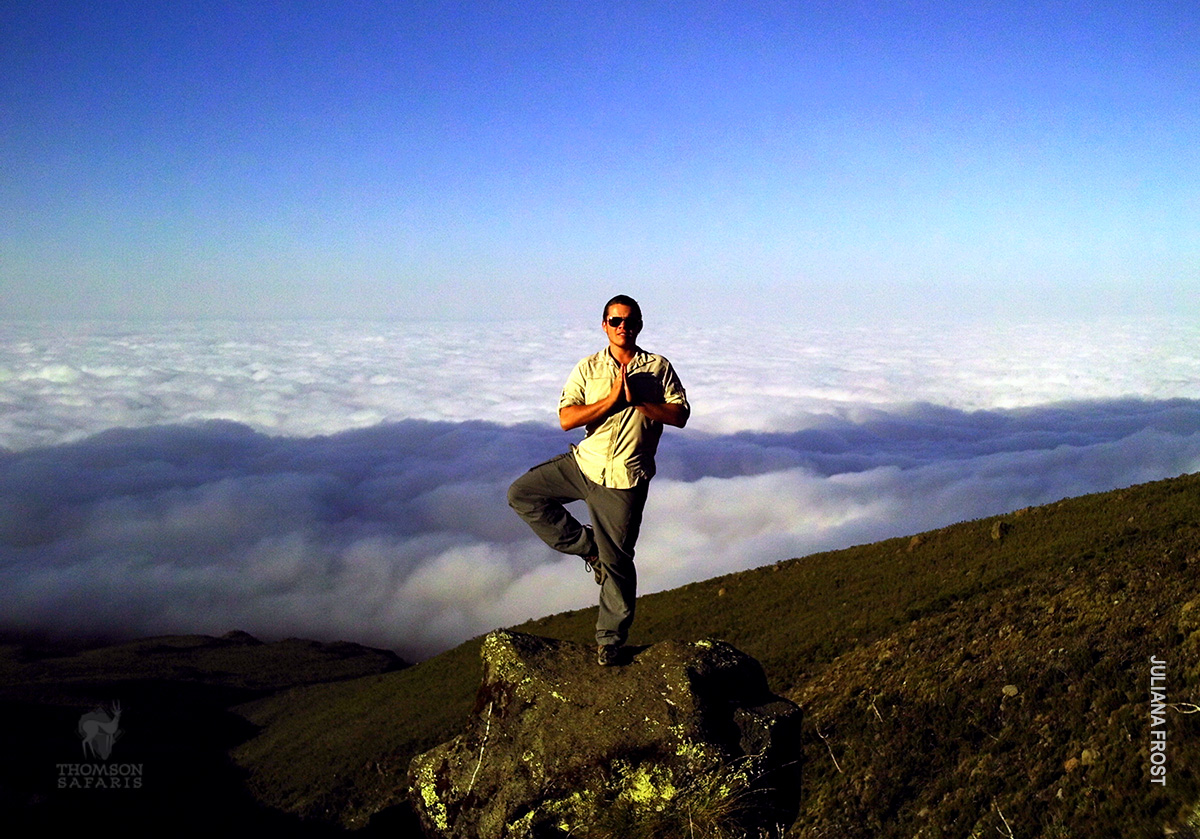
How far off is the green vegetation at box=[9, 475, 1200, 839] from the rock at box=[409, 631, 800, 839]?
13.5 inches

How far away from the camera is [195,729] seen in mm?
54906

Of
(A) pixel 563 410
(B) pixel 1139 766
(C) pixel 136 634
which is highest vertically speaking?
(A) pixel 563 410

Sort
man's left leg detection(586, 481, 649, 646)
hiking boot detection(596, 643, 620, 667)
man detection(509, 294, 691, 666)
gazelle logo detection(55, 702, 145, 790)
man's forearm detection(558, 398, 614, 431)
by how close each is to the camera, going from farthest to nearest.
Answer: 1. gazelle logo detection(55, 702, 145, 790)
2. hiking boot detection(596, 643, 620, 667)
3. man's left leg detection(586, 481, 649, 646)
4. man detection(509, 294, 691, 666)
5. man's forearm detection(558, 398, 614, 431)

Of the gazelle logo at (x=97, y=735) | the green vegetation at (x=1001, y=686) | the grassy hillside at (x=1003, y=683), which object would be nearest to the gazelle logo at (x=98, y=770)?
the gazelle logo at (x=97, y=735)

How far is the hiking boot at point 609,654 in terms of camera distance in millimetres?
8906

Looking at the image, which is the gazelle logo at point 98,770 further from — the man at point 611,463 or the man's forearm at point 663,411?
the man's forearm at point 663,411

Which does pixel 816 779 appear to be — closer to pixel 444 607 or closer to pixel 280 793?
pixel 280 793

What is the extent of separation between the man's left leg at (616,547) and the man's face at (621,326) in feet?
4.92

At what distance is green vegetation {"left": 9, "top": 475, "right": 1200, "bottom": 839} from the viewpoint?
8.41m

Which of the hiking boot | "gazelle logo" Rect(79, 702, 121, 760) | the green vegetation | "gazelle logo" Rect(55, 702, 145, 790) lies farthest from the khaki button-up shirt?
"gazelle logo" Rect(79, 702, 121, 760)

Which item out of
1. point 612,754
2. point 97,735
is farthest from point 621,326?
point 97,735

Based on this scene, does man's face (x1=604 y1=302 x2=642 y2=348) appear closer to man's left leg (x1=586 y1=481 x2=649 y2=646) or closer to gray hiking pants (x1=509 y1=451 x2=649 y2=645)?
gray hiking pants (x1=509 y1=451 x2=649 y2=645)

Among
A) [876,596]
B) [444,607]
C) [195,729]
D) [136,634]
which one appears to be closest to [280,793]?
[876,596]

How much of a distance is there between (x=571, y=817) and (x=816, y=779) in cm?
478
